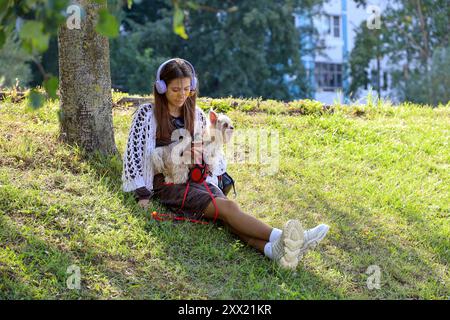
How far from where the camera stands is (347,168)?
26.5 feet

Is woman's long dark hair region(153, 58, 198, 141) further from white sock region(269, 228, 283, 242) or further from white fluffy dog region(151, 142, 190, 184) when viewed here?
white sock region(269, 228, 283, 242)

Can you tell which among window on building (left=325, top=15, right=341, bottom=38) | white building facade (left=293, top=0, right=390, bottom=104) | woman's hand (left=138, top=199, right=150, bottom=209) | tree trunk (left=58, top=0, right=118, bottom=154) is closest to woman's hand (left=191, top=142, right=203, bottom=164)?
woman's hand (left=138, top=199, right=150, bottom=209)

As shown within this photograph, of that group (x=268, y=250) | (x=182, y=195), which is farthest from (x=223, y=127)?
(x=268, y=250)

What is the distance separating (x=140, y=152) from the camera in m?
6.21

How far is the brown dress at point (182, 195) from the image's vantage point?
6.00 metres

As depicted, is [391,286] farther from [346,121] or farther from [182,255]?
[346,121]

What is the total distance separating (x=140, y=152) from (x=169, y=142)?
0.25m


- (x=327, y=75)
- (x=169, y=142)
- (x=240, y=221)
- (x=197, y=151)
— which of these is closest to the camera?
(x=240, y=221)

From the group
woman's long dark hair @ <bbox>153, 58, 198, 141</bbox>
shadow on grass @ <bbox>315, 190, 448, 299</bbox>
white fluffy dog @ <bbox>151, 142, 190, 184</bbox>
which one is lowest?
shadow on grass @ <bbox>315, 190, 448, 299</bbox>

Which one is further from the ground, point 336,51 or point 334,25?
point 334,25

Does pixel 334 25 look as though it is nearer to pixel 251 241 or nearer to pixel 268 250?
pixel 251 241

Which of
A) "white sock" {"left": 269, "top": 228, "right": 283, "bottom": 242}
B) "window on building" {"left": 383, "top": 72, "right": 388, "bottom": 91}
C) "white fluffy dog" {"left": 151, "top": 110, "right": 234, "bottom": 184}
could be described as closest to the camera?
"white sock" {"left": 269, "top": 228, "right": 283, "bottom": 242}

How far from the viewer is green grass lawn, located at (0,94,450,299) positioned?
207 inches

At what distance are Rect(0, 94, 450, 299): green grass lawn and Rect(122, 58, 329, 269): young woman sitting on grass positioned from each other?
0.44ft
